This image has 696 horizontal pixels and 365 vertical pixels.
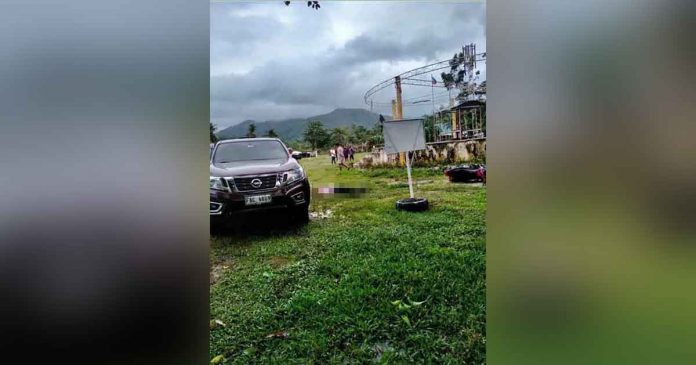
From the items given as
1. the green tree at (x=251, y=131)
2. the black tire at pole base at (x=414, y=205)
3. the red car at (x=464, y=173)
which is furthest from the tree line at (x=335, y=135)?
the red car at (x=464, y=173)

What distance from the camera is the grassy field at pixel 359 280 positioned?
81.6 inches

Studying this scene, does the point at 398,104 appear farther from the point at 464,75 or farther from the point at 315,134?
the point at 315,134

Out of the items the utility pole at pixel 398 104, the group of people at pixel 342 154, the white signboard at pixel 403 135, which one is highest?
the utility pole at pixel 398 104

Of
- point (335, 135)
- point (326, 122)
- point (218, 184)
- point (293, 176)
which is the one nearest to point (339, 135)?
point (335, 135)

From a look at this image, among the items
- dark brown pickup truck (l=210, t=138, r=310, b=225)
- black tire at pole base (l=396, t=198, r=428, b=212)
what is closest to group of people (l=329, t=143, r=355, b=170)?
dark brown pickup truck (l=210, t=138, r=310, b=225)

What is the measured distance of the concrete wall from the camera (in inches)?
111

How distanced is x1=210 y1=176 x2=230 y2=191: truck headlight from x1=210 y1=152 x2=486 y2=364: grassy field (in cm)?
Result: 34

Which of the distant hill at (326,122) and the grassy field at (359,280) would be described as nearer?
the grassy field at (359,280)

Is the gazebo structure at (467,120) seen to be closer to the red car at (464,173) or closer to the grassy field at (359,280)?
the red car at (464,173)

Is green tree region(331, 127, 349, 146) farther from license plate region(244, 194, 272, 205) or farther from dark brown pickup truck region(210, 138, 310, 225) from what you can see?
license plate region(244, 194, 272, 205)

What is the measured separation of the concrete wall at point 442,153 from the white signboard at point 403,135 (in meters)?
0.06
